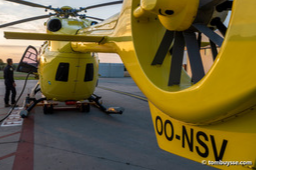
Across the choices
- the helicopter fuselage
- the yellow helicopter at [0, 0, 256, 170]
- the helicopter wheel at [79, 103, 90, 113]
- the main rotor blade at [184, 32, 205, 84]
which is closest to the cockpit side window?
the helicopter fuselage

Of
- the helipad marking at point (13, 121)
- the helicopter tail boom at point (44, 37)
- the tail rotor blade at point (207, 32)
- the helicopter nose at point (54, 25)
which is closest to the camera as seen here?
the tail rotor blade at point (207, 32)

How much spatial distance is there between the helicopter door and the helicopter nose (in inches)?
128

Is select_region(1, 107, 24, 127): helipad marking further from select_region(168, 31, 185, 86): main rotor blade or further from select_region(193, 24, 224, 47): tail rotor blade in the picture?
select_region(193, 24, 224, 47): tail rotor blade

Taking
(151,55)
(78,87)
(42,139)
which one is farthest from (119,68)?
(151,55)

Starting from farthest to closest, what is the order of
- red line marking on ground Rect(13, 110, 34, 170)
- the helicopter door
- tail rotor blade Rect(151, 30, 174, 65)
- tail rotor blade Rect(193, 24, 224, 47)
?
the helicopter door
red line marking on ground Rect(13, 110, 34, 170)
tail rotor blade Rect(151, 30, 174, 65)
tail rotor blade Rect(193, 24, 224, 47)

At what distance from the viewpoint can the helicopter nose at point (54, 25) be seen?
629 centimetres

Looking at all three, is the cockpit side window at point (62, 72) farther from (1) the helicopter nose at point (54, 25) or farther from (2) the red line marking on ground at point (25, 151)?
(2) the red line marking on ground at point (25, 151)

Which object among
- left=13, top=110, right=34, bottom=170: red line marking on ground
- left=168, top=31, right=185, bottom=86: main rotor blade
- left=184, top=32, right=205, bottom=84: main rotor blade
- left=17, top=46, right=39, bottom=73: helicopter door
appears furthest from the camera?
left=17, top=46, right=39, bottom=73: helicopter door

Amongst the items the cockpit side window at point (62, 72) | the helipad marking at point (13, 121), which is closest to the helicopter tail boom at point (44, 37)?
the cockpit side window at point (62, 72)

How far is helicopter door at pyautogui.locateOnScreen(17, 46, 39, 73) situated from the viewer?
29.4 feet

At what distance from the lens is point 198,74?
178 cm

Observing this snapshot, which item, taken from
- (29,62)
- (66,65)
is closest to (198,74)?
(66,65)

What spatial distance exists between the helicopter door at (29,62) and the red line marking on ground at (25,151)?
12.4ft

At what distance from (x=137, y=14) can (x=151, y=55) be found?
0.40m
